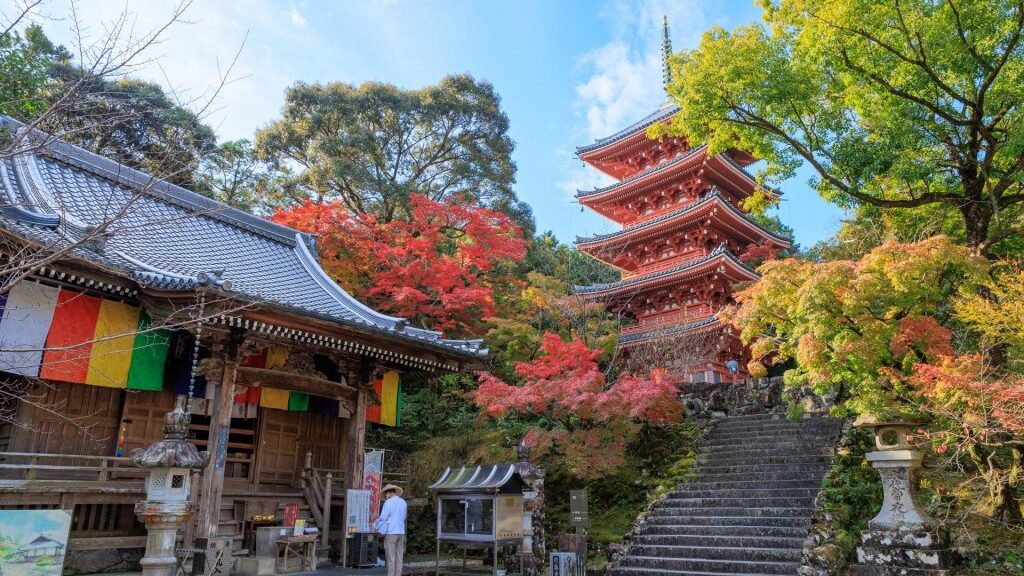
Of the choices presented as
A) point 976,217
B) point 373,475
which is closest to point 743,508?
point 976,217

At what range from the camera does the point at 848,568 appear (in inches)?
340

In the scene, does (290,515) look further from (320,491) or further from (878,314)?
(878,314)

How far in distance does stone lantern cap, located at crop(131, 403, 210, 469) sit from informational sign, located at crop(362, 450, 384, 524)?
392 centimetres

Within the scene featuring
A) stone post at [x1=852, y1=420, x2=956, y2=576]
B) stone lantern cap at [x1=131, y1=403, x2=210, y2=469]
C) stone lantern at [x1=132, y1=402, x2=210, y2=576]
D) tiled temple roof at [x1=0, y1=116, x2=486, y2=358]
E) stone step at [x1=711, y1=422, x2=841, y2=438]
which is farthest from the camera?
stone step at [x1=711, y1=422, x2=841, y2=438]

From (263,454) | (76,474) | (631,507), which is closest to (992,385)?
(631,507)

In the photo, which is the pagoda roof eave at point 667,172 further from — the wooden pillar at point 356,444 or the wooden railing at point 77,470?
the wooden railing at point 77,470

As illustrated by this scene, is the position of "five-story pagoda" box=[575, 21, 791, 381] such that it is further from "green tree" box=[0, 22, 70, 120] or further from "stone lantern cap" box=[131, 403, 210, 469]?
"green tree" box=[0, 22, 70, 120]

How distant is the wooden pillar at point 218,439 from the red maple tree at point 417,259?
A: 245 inches

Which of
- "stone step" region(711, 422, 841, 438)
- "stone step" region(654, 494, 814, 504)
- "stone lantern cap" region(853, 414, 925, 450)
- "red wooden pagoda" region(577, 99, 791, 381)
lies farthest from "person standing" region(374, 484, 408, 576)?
"red wooden pagoda" region(577, 99, 791, 381)

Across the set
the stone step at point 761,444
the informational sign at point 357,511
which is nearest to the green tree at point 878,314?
the stone step at point 761,444

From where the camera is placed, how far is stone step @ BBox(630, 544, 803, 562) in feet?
30.3

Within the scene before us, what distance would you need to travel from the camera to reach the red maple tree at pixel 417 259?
16.2m

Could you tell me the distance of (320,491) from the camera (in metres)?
11.0

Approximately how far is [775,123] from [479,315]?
927 cm
